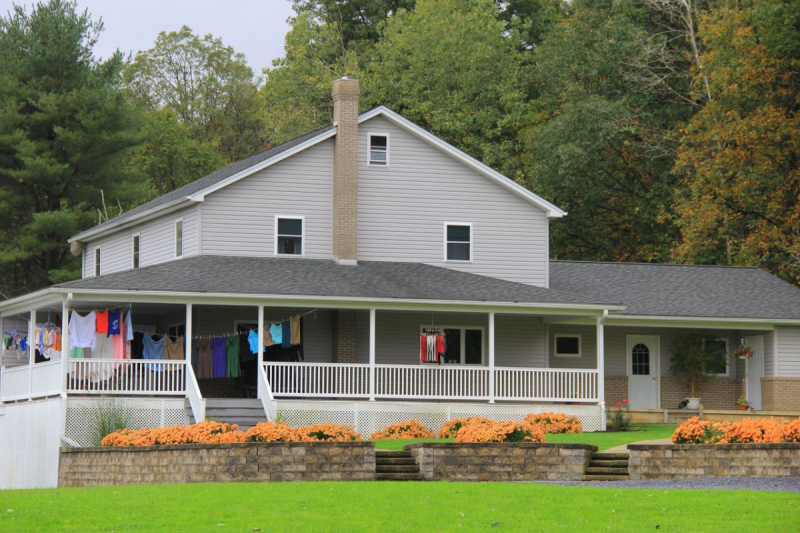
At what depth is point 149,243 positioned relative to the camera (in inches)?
1416

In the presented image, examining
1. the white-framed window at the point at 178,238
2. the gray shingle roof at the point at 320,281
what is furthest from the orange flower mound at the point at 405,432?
the white-framed window at the point at 178,238

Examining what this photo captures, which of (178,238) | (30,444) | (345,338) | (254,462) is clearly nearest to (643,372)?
(345,338)

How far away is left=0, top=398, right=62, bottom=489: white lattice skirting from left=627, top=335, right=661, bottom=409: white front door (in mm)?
16219

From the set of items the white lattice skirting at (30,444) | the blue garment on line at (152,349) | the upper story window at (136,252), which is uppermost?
the upper story window at (136,252)

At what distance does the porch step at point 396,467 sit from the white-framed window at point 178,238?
13.5 m

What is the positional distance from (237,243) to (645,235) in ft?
73.7

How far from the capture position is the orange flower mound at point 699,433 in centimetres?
2159

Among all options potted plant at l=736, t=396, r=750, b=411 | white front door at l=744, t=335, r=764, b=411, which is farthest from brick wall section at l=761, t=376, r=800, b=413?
potted plant at l=736, t=396, r=750, b=411

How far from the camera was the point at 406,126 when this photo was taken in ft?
112

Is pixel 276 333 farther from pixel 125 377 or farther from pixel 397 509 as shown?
pixel 397 509

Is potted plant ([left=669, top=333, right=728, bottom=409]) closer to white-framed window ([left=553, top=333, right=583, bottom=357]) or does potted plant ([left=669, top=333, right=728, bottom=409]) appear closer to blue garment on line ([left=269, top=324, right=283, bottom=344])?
white-framed window ([left=553, top=333, right=583, bottom=357])

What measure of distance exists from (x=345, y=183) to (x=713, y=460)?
15281mm

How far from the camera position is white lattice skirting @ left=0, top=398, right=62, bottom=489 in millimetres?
27688

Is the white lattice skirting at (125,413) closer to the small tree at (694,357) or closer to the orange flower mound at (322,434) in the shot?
the orange flower mound at (322,434)
